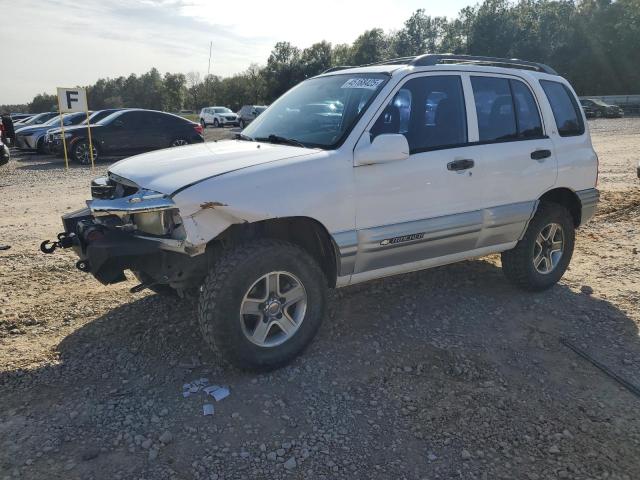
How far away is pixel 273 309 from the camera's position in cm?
362

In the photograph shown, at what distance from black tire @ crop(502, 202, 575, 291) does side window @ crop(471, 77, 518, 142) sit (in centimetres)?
85

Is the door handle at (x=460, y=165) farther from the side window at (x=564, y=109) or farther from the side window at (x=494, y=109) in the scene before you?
the side window at (x=564, y=109)

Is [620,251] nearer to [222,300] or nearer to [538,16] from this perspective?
[222,300]

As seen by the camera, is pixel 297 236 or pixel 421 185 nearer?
pixel 297 236

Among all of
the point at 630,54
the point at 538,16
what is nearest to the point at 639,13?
the point at 630,54

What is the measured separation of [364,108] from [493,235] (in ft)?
5.37

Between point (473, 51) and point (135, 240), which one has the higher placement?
point (473, 51)

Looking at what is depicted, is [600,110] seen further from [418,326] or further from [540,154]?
[418,326]

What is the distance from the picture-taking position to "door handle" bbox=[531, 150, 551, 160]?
4.74 meters

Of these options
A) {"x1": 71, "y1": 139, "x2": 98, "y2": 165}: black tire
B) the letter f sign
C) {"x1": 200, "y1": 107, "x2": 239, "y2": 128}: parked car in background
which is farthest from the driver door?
{"x1": 200, "y1": 107, "x2": 239, "y2": 128}: parked car in background

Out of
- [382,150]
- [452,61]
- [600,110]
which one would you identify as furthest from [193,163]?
[600,110]

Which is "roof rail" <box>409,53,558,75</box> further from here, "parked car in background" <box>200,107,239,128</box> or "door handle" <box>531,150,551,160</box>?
"parked car in background" <box>200,107,239,128</box>

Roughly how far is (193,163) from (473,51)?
63.9m

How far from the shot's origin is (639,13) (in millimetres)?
53500
